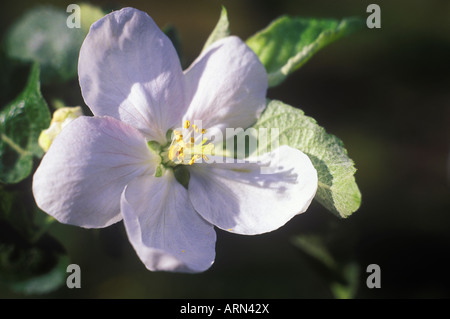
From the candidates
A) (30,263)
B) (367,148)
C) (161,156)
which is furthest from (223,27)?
(367,148)

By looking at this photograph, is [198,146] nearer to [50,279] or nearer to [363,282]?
[50,279]

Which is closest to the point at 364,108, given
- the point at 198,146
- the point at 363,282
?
the point at 363,282

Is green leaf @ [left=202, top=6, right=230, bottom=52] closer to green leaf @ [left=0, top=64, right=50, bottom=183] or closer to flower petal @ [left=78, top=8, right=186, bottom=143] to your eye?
flower petal @ [left=78, top=8, right=186, bottom=143]

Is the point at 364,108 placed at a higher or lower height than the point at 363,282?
higher

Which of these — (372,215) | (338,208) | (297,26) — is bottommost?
(372,215)

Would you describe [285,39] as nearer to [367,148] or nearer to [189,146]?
[189,146]

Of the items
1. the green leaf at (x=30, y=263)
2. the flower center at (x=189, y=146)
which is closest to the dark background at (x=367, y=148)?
the green leaf at (x=30, y=263)

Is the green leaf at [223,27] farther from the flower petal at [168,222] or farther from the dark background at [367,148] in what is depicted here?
the dark background at [367,148]
